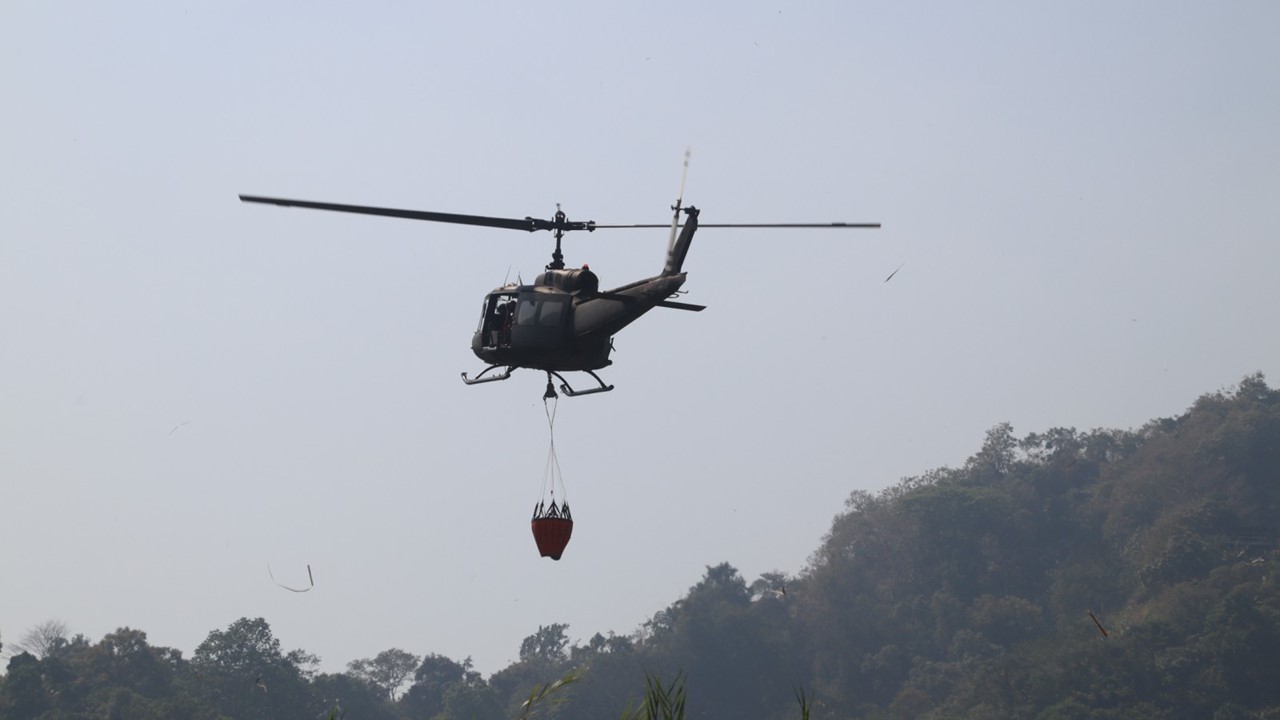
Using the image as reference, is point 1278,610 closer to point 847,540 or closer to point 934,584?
point 934,584

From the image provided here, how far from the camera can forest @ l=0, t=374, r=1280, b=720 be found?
3814 inches

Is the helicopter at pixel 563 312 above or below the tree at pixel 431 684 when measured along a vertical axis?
below

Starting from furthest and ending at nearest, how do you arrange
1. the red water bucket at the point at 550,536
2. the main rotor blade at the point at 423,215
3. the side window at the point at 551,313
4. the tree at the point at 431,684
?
the tree at the point at 431,684 → the red water bucket at the point at 550,536 → the side window at the point at 551,313 → the main rotor blade at the point at 423,215

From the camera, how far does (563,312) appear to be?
68.9 feet

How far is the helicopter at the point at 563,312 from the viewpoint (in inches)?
819

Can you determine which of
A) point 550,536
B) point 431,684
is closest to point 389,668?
point 431,684

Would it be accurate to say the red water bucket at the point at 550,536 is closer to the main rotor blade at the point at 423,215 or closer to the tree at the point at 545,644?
the main rotor blade at the point at 423,215

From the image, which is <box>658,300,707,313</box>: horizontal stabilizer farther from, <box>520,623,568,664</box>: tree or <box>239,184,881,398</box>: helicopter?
<box>520,623,568,664</box>: tree

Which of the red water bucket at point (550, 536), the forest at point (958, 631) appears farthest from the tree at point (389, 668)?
the red water bucket at point (550, 536)

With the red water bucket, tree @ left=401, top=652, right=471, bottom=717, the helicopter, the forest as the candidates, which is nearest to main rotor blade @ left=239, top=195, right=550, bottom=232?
the helicopter

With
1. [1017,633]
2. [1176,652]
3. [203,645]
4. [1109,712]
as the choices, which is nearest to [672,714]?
[1109,712]

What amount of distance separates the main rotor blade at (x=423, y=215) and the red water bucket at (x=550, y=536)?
4226mm

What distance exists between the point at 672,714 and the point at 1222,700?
95430 millimetres

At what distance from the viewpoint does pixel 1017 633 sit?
118062 mm
